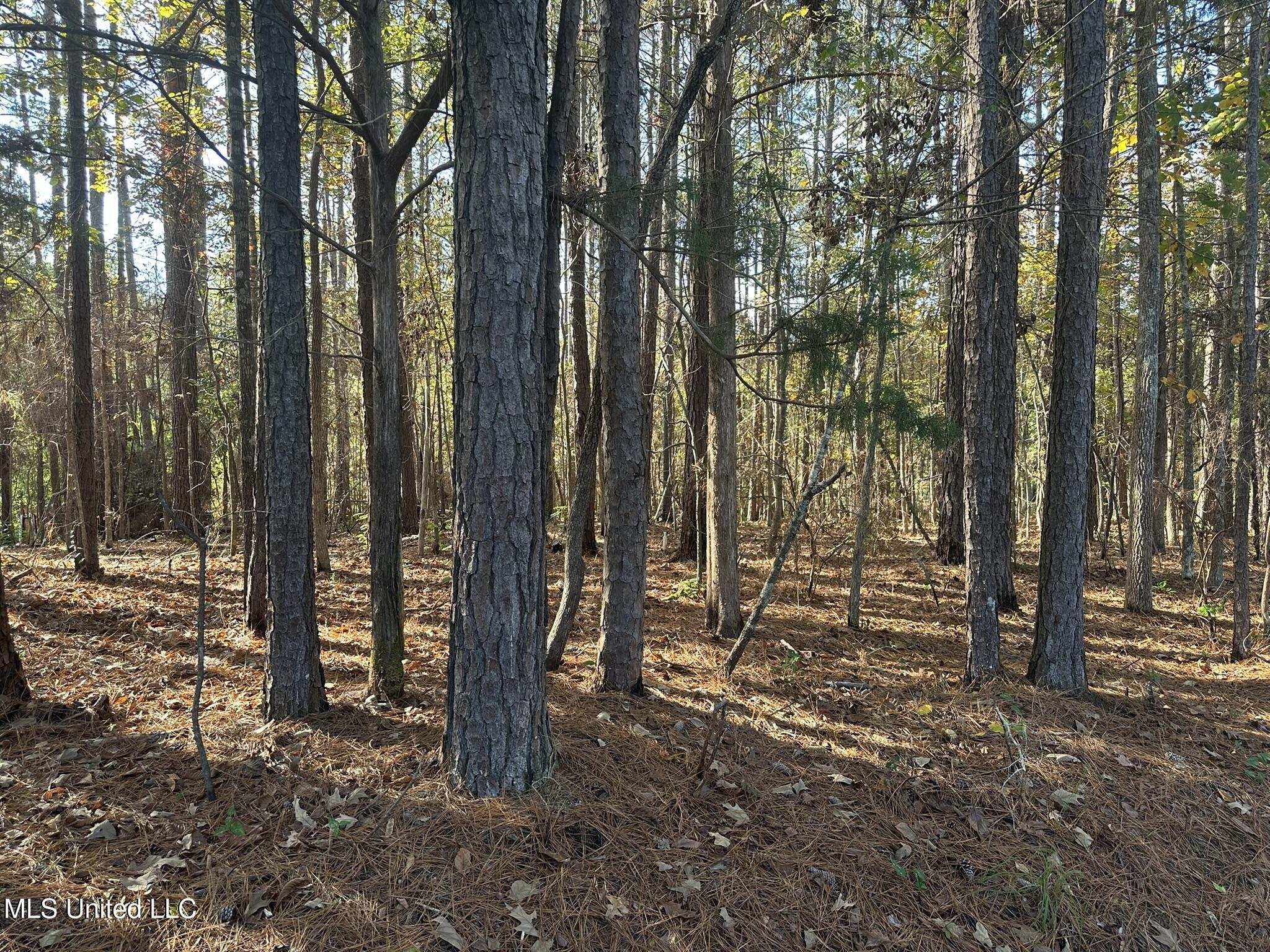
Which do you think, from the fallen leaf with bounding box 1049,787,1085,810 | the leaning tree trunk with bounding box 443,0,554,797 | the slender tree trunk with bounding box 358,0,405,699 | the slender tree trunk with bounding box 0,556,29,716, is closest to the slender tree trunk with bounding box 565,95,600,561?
the slender tree trunk with bounding box 358,0,405,699

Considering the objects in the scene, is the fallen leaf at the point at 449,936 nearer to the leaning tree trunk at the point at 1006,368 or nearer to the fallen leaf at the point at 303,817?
the fallen leaf at the point at 303,817

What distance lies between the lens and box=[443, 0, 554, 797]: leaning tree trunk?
9.80ft

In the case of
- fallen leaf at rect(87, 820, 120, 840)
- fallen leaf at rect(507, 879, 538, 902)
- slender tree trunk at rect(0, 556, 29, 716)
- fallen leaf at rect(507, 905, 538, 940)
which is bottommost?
fallen leaf at rect(507, 905, 538, 940)

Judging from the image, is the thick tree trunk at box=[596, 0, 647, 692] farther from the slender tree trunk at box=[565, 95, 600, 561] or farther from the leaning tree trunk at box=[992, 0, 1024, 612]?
the leaning tree trunk at box=[992, 0, 1024, 612]

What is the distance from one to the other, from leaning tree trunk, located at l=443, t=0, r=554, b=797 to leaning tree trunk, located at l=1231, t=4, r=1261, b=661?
6480 millimetres

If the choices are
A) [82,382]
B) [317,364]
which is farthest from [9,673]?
[82,382]

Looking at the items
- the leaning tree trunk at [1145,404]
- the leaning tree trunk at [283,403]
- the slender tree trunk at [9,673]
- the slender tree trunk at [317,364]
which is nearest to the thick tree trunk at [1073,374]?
the leaning tree trunk at [1145,404]

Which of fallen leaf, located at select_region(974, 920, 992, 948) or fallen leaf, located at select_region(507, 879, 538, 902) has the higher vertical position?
fallen leaf, located at select_region(507, 879, 538, 902)

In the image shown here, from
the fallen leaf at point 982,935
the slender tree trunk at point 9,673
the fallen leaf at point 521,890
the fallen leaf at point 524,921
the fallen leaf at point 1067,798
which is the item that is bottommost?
the fallen leaf at point 982,935

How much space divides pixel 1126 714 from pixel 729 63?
666 cm

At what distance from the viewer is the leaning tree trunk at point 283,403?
415 centimetres

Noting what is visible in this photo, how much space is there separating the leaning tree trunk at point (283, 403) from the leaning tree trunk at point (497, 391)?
1.57m

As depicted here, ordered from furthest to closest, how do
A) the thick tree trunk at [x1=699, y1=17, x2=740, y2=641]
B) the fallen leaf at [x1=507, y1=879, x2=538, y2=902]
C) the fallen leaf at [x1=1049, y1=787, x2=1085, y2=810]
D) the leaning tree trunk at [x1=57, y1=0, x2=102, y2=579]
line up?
1. the leaning tree trunk at [x1=57, y1=0, x2=102, y2=579]
2. the thick tree trunk at [x1=699, y1=17, x2=740, y2=641]
3. the fallen leaf at [x1=1049, y1=787, x2=1085, y2=810]
4. the fallen leaf at [x1=507, y1=879, x2=538, y2=902]

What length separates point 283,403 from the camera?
13.6ft
